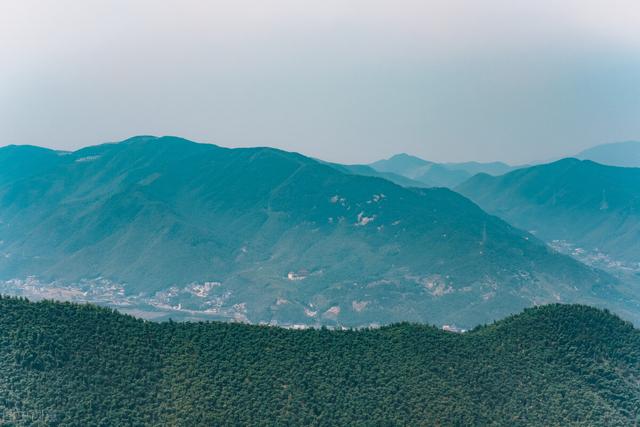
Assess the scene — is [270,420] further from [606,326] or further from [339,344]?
[606,326]

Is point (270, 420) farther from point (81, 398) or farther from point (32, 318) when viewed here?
point (32, 318)

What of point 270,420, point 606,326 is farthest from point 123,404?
point 606,326

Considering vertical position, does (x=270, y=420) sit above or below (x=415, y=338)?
below

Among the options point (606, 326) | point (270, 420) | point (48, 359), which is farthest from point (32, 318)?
point (606, 326)

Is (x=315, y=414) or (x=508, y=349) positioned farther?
(x=508, y=349)

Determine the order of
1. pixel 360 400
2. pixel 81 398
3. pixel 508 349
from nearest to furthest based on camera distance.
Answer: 1. pixel 81 398
2. pixel 360 400
3. pixel 508 349

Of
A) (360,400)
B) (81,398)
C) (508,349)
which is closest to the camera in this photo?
(81,398)
